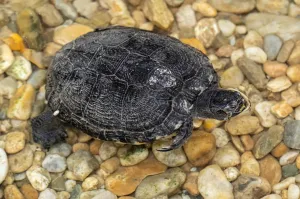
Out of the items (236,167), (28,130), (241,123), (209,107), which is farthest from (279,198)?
(28,130)

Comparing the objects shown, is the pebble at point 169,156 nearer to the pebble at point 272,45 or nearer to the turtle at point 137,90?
the turtle at point 137,90

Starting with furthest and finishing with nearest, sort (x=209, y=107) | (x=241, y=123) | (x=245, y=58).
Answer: (x=245, y=58) < (x=241, y=123) < (x=209, y=107)

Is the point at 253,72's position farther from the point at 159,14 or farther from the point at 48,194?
the point at 48,194

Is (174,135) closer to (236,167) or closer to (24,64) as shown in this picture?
(236,167)

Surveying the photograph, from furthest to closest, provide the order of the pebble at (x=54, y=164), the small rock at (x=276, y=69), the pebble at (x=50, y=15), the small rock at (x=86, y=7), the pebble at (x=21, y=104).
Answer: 1. the small rock at (x=86, y=7)
2. the pebble at (x=50, y=15)
3. the small rock at (x=276, y=69)
4. the pebble at (x=21, y=104)
5. the pebble at (x=54, y=164)

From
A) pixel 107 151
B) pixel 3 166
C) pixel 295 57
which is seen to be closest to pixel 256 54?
pixel 295 57

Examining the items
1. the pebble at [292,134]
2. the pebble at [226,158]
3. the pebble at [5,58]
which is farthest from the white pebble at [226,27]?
the pebble at [5,58]
